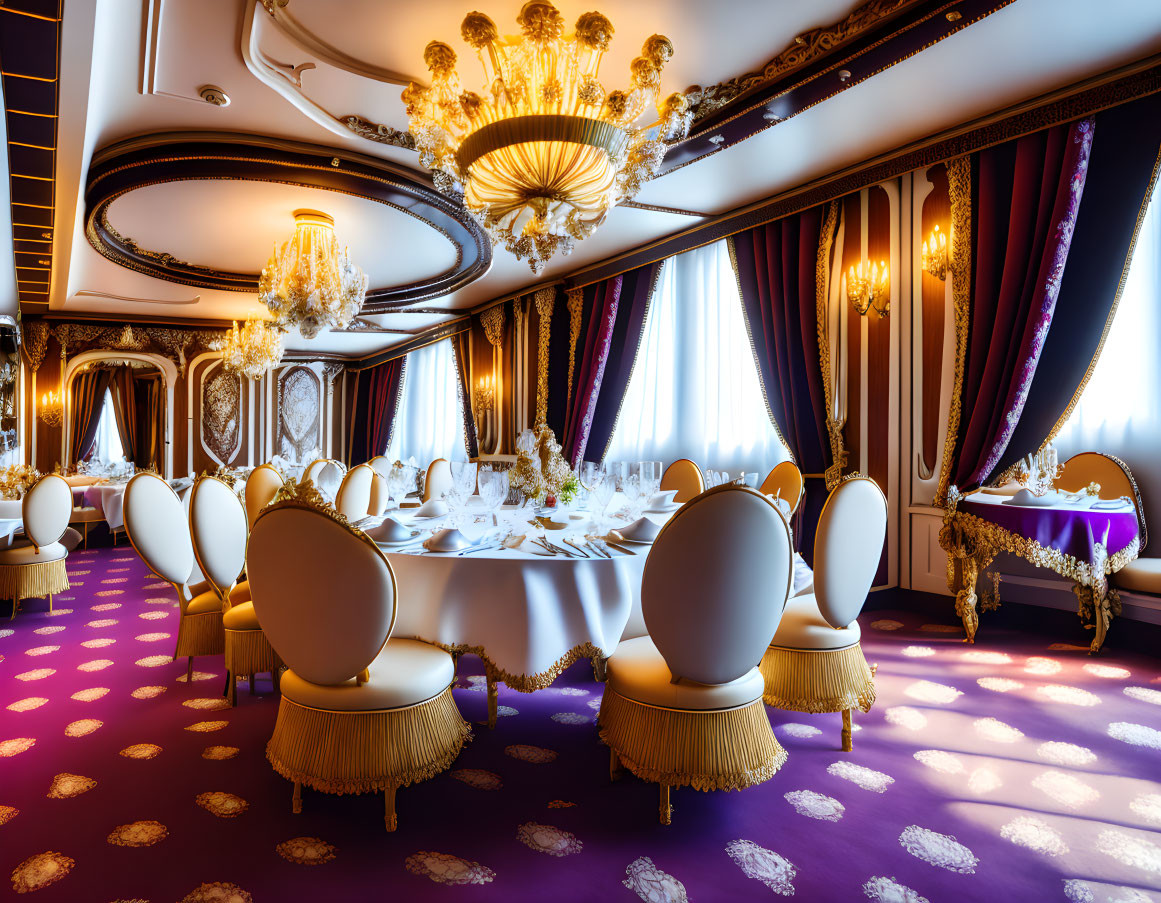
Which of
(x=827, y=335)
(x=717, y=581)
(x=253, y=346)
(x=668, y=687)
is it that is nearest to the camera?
(x=717, y=581)

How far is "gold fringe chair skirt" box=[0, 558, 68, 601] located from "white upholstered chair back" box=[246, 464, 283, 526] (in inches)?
48.7

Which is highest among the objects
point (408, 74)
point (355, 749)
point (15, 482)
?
point (408, 74)

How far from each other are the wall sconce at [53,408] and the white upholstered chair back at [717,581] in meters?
10.0

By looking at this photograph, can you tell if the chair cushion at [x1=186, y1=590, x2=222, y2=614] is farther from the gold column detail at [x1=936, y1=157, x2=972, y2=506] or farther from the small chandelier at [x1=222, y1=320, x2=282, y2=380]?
the small chandelier at [x1=222, y1=320, x2=282, y2=380]

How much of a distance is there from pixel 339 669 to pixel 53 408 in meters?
9.53

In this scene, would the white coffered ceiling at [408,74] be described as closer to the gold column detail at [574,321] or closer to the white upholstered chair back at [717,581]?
the gold column detail at [574,321]

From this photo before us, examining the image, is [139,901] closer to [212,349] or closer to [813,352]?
[813,352]

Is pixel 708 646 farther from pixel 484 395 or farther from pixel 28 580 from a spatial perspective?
pixel 484 395

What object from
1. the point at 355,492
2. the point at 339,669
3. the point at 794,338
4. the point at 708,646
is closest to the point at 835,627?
the point at 708,646

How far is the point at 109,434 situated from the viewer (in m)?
13.4

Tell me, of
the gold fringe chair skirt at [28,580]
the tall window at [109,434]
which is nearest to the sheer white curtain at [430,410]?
the gold fringe chair skirt at [28,580]

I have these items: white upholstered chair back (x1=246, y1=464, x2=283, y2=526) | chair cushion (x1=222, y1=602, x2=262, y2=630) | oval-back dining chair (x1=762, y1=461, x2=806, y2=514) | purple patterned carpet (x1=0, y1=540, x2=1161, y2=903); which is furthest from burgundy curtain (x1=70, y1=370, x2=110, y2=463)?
oval-back dining chair (x1=762, y1=461, x2=806, y2=514)

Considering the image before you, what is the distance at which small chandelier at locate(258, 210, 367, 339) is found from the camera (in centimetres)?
473

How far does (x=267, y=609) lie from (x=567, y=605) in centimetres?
84
